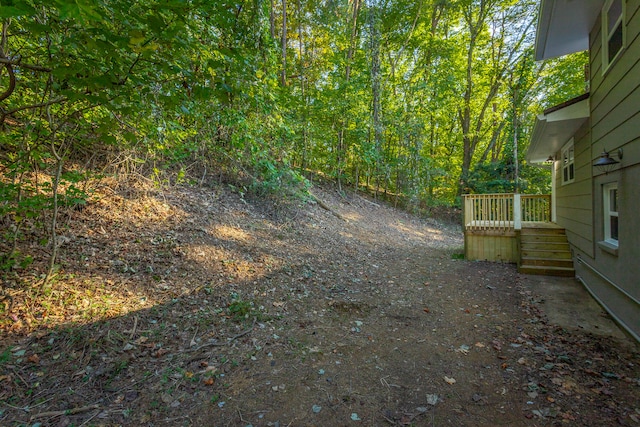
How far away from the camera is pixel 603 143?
15.4 ft

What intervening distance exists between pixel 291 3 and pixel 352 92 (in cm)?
579

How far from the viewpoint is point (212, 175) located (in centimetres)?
830

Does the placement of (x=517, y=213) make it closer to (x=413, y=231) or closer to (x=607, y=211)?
(x=607, y=211)

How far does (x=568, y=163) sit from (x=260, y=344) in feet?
27.5

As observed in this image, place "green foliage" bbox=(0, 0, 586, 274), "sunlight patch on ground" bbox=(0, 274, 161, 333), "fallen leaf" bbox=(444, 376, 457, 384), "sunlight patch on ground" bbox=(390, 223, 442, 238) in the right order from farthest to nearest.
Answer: "sunlight patch on ground" bbox=(390, 223, 442, 238) → "green foliage" bbox=(0, 0, 586, 274) → "sunlight patch on ground" bbox=(0, 274, 161, 333) → "fallen leaf" bbox=(444, 376, 457, 384)

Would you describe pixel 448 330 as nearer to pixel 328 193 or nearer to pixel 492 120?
pixel 328 193

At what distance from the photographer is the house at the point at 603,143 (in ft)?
11.9

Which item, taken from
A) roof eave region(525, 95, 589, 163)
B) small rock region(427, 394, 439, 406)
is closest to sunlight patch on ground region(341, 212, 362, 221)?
roof eave region(525, 95, 589, 163)

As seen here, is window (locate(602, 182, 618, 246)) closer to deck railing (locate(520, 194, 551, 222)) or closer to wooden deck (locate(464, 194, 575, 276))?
wooden deck (locate(464, 194, 575, 276))

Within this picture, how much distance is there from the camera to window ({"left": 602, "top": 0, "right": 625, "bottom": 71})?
4.19 meters

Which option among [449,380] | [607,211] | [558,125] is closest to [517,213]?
[558,125]

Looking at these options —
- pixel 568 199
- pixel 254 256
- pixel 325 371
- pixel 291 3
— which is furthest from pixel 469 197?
pixel 291 3

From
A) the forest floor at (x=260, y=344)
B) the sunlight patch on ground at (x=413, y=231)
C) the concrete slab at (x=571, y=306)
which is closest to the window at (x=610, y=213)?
the concrete slab at (x=571, y=306)

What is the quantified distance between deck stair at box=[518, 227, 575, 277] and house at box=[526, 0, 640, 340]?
21cm
